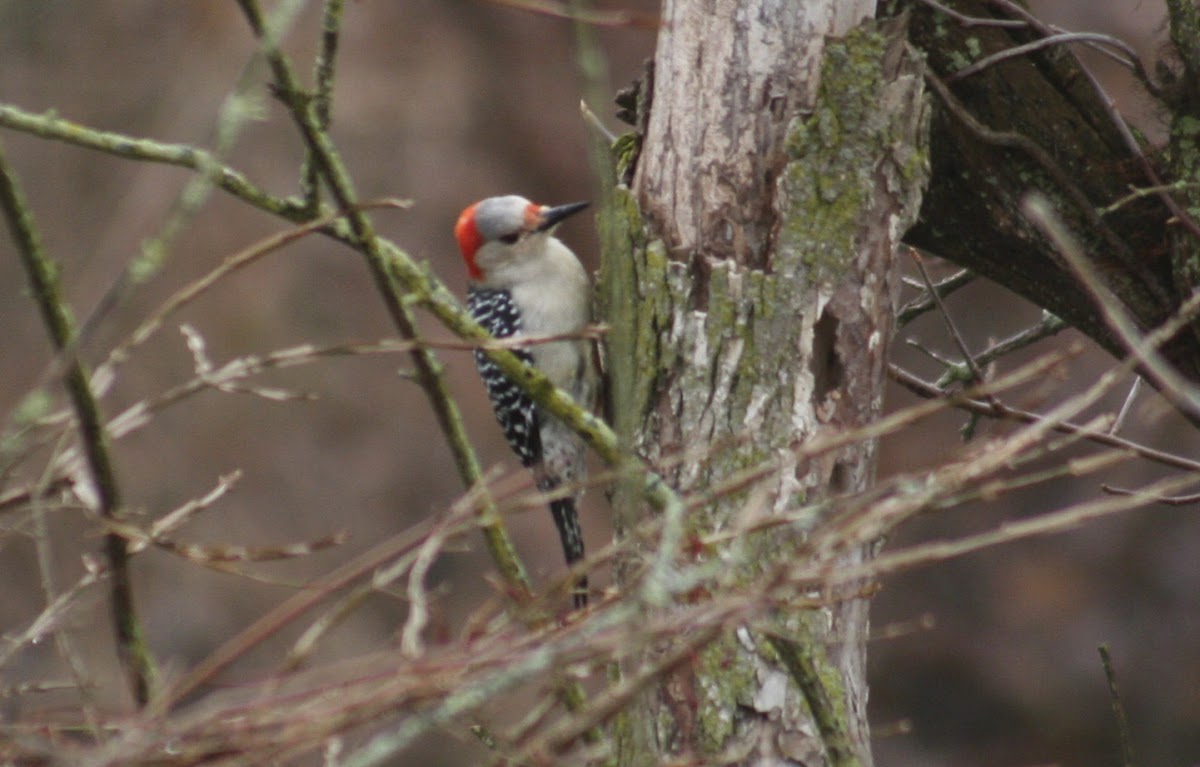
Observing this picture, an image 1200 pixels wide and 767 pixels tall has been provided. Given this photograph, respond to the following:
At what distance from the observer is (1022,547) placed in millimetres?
A: 9398

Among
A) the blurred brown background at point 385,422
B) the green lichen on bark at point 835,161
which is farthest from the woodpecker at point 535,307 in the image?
the blurred brown background at point 385,422

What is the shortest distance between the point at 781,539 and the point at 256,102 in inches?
59.3

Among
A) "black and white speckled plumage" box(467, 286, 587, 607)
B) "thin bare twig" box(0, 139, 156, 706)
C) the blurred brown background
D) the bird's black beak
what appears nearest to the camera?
"thin bare twig" box(0, 139, 156, 706)

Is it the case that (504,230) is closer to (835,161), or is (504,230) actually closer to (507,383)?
(507,383)

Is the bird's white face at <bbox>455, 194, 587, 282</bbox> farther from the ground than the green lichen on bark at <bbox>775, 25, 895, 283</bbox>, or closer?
closer

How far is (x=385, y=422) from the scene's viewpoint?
378 inches

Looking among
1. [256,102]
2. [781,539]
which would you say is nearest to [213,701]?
[256,102]

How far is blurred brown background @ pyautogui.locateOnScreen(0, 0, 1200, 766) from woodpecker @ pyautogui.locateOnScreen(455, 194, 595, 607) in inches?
165

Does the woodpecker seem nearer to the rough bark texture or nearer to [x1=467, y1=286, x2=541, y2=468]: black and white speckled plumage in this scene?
[x1=467, y1=286, x2=541, y2=468]: black and white speckled plumage

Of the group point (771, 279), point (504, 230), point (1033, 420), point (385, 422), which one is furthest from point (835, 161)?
point (385, 422)

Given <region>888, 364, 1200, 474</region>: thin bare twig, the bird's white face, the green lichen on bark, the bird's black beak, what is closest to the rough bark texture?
the green lichen on bark

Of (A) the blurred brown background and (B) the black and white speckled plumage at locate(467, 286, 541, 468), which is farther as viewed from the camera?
(A) the blurred brown background

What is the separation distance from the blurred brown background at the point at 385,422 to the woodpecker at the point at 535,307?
4.19 meters

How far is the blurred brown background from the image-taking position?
29.4ft
